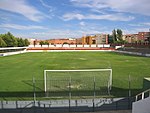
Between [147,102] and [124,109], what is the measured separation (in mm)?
4694

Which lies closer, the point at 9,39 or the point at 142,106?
the point at 142,106

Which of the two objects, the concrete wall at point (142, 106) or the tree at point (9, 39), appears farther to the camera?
the tree at point (9, 39)

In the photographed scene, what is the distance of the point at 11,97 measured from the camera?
15039mm

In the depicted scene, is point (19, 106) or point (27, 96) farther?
point (27, 96)

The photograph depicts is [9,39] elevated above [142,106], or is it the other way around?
[9,39]

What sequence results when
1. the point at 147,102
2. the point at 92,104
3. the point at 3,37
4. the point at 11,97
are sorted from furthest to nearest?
the point at 3,37 → the point at 11,97 → the point at 92,104 → the point at 147,102

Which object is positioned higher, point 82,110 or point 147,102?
point 147,102

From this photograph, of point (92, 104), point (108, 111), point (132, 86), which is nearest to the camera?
point (108, 111)

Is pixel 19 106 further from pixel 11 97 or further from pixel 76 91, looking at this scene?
pixel 76 91

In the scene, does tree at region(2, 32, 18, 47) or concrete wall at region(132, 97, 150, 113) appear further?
tree at region(2, 32, 18, 47)

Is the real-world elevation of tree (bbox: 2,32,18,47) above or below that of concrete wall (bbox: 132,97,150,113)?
above

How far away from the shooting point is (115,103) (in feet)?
44.7

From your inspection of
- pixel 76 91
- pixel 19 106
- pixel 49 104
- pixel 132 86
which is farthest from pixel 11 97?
pixel 132 86

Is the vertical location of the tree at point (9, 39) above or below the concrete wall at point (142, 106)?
above
